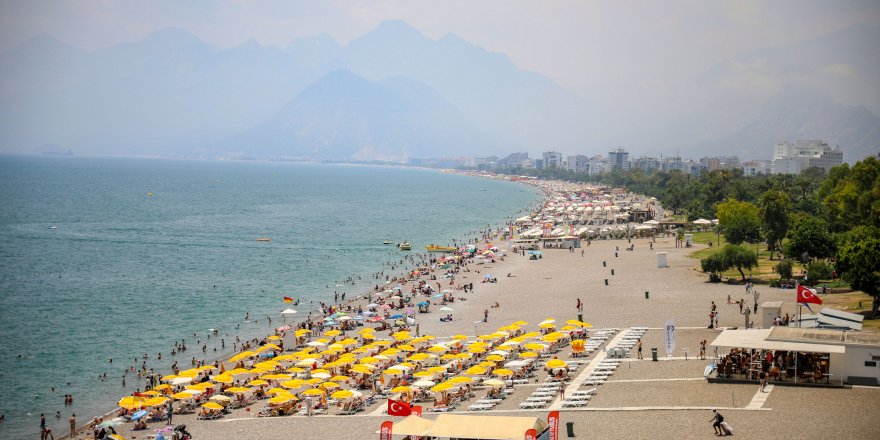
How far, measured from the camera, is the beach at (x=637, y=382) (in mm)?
19734

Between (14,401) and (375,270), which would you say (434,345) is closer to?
(14,401)

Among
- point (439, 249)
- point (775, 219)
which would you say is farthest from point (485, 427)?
point (439, 249)

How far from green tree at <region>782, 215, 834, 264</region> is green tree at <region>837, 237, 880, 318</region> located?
370 inches

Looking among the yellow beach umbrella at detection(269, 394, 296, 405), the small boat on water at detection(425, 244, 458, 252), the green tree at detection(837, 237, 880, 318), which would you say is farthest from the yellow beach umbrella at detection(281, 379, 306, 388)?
the small boat on water at detection(425, 244, 458, 252)

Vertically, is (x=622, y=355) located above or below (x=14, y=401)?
above

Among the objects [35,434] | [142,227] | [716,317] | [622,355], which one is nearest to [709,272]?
[716,317]

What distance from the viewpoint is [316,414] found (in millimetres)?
24797

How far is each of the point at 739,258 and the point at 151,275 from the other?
3948 centimetres

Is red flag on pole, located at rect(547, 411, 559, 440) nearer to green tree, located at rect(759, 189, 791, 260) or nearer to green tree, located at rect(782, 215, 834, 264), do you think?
green tree, located at rect(782, 215, 834, 264)

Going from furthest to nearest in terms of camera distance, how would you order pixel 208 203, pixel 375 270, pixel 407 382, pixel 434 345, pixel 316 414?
pixel 208 203
pixel 375 270
pixel 434 345
pixel 407 382
pixel 316 414

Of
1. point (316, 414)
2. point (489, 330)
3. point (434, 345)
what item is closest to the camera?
point (316, 414)

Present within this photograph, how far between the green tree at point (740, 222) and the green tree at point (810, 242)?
10906mm

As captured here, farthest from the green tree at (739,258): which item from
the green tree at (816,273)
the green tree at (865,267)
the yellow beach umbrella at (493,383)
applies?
the yellow beach umbrella at (493,383)

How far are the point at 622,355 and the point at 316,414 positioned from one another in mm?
11094
